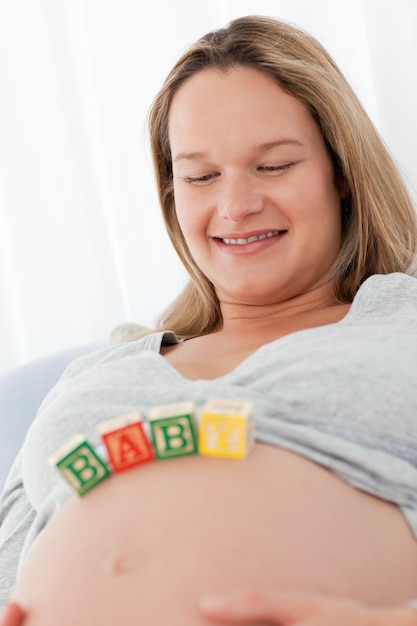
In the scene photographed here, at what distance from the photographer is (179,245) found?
63.4 inches

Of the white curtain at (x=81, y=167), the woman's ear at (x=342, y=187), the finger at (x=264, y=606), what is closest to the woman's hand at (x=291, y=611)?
the finger at (x=264, y=606)

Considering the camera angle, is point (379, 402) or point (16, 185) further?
point (16, 185)

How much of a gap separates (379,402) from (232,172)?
0.43 metres

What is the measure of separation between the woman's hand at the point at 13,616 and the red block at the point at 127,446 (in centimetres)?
18

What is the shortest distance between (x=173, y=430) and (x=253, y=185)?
47 centimetres

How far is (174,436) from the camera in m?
0.97

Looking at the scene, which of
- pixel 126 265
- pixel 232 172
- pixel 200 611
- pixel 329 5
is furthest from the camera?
pixel 126 265

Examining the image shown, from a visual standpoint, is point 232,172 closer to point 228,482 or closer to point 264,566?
point 228,482

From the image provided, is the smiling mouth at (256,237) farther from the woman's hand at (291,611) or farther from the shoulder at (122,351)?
the woman's hand at (291,611)

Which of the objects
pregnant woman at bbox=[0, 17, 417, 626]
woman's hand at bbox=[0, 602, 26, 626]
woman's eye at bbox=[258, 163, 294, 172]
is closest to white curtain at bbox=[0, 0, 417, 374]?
pregnant woman at bbox=[0, 17, 417, 626]

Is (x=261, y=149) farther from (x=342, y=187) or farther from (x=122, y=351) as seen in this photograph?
(x=122, y=351)

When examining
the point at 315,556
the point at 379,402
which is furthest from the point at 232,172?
the point at 315,556

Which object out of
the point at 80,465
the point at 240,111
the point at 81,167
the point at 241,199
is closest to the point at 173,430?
the point at 80,465

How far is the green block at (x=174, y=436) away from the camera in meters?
0.94
